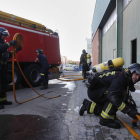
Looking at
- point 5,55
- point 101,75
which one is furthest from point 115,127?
point 5,55

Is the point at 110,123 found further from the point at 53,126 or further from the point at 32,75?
the point at 32,75

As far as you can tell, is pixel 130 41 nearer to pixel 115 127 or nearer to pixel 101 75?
pixel 101 75

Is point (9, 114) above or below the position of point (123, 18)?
below

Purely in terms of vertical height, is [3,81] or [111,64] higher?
[111,64]

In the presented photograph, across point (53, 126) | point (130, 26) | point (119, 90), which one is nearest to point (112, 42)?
point (130, 26)

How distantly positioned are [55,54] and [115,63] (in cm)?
553

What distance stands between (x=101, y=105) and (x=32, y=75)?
15.2 ft

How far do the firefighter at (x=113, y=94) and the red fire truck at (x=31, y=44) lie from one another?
399 centimetres

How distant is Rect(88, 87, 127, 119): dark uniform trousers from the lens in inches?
94.3

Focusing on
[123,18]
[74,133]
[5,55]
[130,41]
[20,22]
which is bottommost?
[74,133]

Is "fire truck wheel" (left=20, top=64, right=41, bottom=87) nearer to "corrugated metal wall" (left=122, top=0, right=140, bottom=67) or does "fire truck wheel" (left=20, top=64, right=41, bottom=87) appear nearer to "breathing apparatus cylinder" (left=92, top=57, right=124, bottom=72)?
"breathing apparatus cylinder" (left=92, top=57, right=124, bottom=72)

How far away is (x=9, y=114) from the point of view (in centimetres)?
306

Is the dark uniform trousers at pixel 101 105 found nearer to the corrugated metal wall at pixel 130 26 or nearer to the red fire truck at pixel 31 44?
the red fire truck at pixel 31 44

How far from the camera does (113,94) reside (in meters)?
2.20
